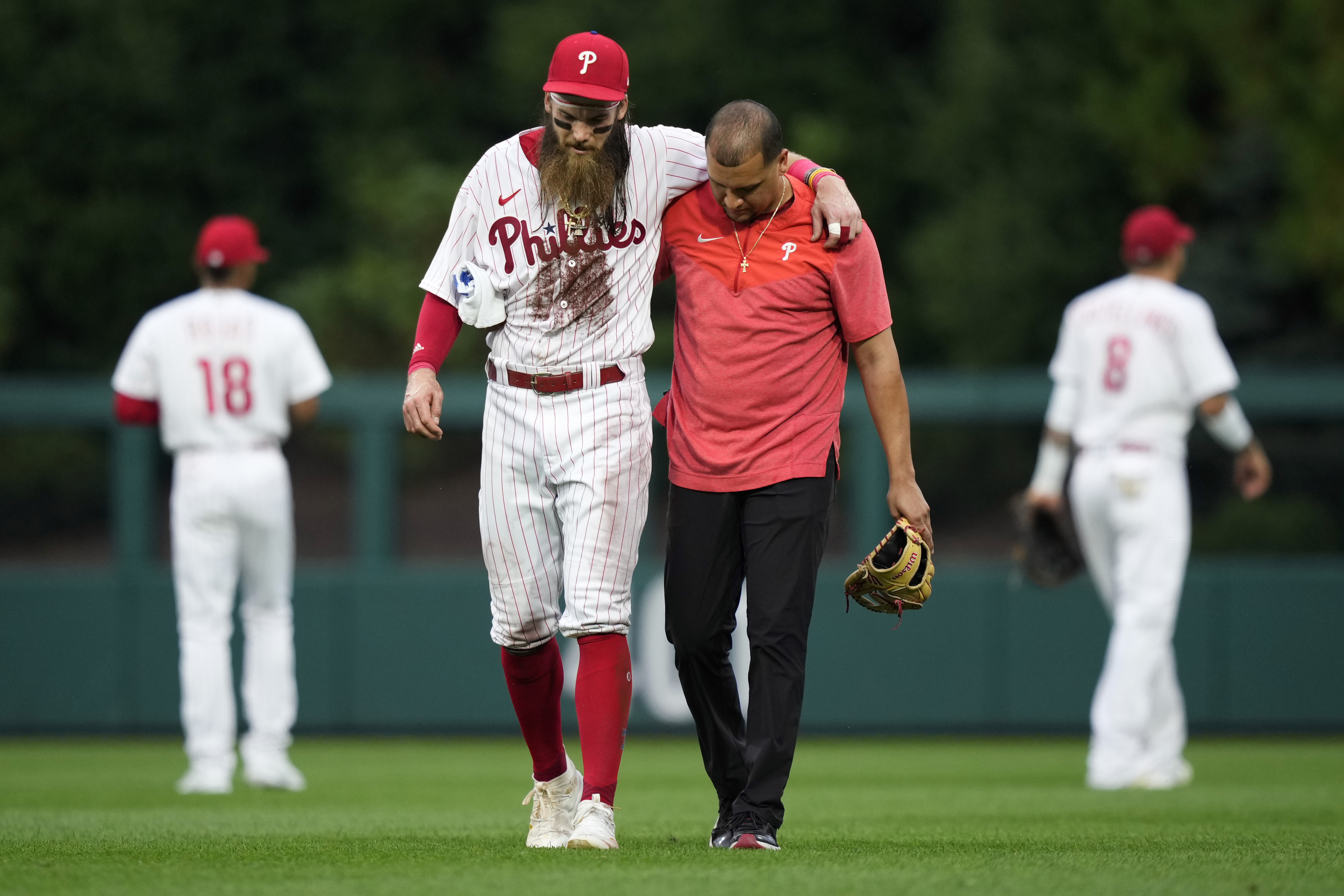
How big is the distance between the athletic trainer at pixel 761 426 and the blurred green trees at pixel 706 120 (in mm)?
11373

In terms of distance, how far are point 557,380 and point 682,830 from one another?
164cm

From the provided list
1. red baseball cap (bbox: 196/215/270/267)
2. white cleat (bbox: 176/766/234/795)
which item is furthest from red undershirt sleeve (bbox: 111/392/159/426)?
white cleat (bbox: 176/766/234/795)

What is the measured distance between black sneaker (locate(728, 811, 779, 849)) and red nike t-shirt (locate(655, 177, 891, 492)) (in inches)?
33.5

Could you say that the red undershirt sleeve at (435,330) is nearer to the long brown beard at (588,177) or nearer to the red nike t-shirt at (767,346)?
the long brown beard at (588,177)

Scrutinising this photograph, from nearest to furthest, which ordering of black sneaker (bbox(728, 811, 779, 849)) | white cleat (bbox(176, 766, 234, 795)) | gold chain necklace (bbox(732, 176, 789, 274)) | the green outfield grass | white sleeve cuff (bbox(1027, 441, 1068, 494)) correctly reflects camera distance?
the green outfield grass
black sneaker (bbox(728, 811, 779, 849))
gold chain necklace (bbox(732, 176, 789, 274))
white cleat (bbox(176, 766, 234, 795))
white sleeve cuff (bbox(1027, 441, 1068, 494))

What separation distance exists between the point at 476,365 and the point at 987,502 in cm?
998

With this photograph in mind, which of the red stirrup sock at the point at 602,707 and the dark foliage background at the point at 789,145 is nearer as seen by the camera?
the red stirrup sock at the point at 602,707

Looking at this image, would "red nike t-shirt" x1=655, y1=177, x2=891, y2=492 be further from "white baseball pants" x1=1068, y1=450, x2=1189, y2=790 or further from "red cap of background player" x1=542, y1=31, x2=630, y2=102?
"white baseball pants" x1=1068, y1=450, x2=1189, y2=790

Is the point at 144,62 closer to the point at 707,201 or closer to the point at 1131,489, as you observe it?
the point at 1131,489

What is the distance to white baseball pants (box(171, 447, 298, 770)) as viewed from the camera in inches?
315

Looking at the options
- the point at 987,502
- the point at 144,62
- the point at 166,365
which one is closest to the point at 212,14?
the point at 144,62

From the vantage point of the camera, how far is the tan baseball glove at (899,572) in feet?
16.3

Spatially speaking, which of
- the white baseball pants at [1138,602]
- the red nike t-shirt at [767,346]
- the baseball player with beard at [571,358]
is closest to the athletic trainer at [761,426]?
the red nike t-shirt at [767,346]

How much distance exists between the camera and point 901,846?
515 centimetres
